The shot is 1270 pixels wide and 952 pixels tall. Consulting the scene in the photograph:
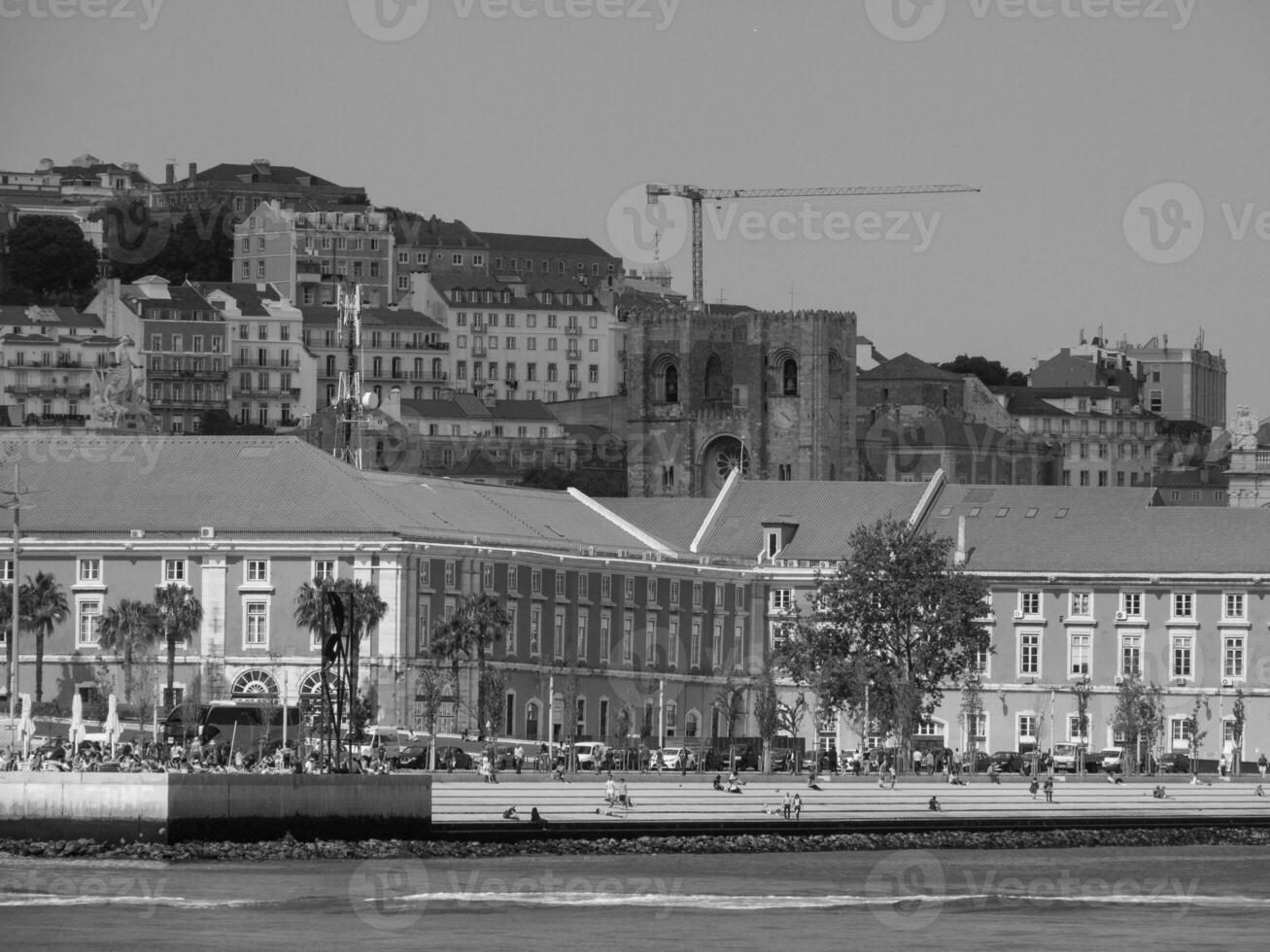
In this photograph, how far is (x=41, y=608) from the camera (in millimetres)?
133750

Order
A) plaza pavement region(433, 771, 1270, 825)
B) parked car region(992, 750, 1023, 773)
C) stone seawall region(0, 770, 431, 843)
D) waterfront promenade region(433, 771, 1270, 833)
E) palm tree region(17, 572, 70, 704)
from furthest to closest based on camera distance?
palm tree region(17, 572, 70, 704), parked car region(992, 750, 1023, 773), plaza pavement region(433, 771, 1270, 825), waterfront promenade region(433, 771, 1270, 833), stone seawall region(0, 770, 431, 843)

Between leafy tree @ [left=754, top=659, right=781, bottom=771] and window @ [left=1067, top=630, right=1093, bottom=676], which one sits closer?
leafy tree @ [left=754, top=659, right=781, bottom=771]

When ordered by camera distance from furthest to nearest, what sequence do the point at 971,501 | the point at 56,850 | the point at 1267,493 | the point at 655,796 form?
the point at 1267,493
the point at 971,501
the point at 655,796
the point at 56,850

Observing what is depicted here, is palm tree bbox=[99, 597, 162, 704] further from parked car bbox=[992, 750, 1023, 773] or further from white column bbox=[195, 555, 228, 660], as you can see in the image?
parked car bbox=[992, 750, 1023, 773]

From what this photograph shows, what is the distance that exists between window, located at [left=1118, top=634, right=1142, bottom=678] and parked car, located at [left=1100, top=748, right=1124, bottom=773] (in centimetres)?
384

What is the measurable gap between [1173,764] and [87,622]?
1365 inches

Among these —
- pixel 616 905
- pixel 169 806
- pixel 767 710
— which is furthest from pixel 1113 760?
pixel 169 806

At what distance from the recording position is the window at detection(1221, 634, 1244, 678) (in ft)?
481

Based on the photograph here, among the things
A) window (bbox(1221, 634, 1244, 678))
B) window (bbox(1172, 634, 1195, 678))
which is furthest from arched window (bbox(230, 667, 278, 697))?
window (bbox(1221, 634, 1244, 678))

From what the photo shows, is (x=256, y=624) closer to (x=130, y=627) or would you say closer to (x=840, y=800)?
(x=130, y=627)

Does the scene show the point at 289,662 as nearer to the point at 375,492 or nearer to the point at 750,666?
the point at 375,492

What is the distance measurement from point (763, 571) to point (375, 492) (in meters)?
18.8

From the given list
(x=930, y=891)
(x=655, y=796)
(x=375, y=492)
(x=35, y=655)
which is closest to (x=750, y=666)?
(x=375, y=492)

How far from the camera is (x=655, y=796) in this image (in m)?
106
